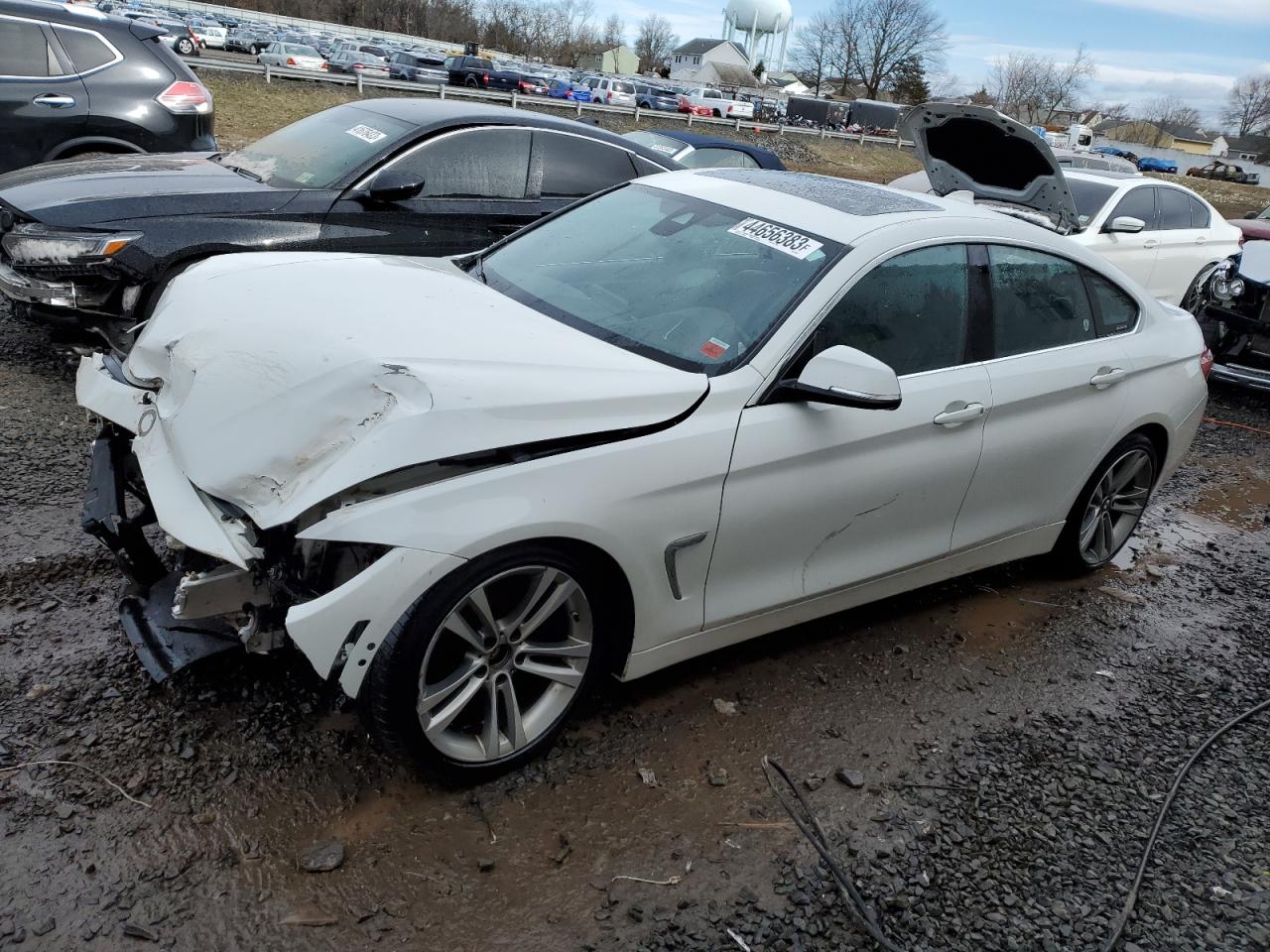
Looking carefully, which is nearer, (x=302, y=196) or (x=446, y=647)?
(x=446, y=647)

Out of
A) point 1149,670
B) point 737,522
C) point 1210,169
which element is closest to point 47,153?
point 737,522

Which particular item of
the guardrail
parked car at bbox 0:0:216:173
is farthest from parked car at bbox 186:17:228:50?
parked car at bbox 0:0:216:173

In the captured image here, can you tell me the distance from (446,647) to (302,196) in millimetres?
3623

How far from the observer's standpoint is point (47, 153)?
7043 millimetres

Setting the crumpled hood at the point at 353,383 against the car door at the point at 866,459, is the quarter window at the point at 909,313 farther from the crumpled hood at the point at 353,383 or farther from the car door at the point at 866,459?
the crumpled hood at the point at 353,383

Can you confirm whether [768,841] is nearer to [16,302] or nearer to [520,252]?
[520,252]

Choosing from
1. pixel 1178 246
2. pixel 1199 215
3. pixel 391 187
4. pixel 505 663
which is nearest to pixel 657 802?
pixel 505 663

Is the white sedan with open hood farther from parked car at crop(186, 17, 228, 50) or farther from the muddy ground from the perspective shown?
parked car at crop(186, 17, 228, 50)

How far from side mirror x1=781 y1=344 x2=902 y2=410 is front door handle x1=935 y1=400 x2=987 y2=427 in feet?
1.88

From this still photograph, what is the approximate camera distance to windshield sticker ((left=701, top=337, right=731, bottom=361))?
298 centimetres

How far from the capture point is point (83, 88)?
23.3 ft

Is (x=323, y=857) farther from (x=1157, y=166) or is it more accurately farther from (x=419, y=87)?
(x=1157, y=166)

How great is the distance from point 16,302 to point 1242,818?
234 inches

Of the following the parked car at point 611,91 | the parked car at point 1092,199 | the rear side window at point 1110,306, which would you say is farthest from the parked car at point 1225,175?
the rear side window at point 1110,306
